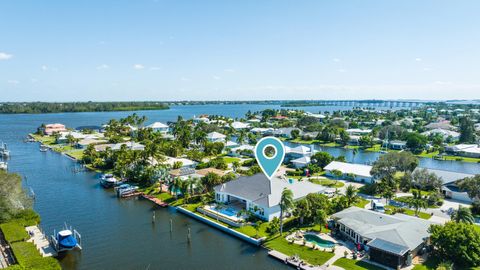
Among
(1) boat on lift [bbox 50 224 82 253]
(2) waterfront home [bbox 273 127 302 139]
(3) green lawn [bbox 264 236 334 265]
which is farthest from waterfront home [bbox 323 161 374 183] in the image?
(2) waterfront home [bbox 273 127 302 139]

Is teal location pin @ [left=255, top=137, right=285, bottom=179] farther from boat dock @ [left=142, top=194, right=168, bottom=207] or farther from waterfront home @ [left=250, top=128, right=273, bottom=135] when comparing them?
waterfront home @ [left=250, top=128, right=273, bottom=135]

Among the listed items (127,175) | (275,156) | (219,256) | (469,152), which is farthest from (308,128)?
(219,256)

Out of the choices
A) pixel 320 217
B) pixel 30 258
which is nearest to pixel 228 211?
pixel 320 217

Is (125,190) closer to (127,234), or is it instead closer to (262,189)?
(127,234)

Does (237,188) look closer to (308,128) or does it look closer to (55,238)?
(55,238)

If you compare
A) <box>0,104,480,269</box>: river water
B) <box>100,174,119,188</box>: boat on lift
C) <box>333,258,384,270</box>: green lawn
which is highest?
<box>100,174,119,188</box>: boat on lift

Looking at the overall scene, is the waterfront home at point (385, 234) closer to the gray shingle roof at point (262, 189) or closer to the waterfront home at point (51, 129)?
the gray shingle roof at point (262, 189)

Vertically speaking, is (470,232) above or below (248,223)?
above
